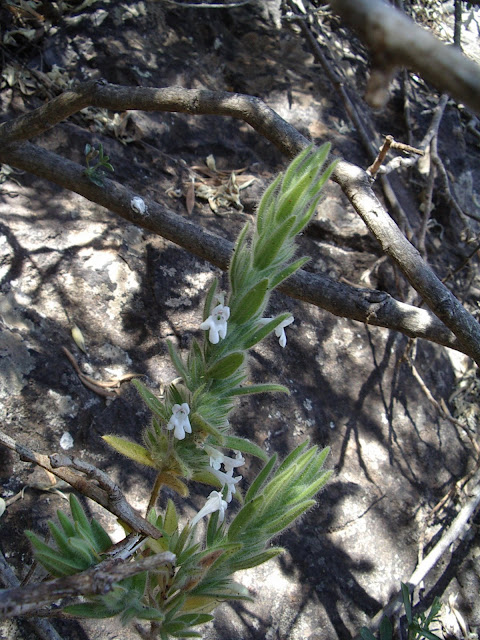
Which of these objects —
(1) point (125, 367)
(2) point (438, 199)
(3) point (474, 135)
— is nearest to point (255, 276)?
(1) point (125, 367)

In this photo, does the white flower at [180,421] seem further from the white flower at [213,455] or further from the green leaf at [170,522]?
the green leaf at [170,522]

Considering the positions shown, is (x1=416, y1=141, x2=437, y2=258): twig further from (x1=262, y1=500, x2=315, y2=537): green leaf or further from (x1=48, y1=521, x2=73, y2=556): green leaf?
(x1=48, y1=521, x2=73, y2=556): green leaf

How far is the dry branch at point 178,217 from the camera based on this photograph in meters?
1.62

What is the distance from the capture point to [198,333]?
7.36ft

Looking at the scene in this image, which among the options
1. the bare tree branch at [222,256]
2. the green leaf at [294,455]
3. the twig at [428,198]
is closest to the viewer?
the green leaf at [294,455]

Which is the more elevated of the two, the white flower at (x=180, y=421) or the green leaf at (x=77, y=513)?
the white flower at (x=180, y=421)

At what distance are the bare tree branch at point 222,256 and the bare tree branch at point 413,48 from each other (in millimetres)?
1308

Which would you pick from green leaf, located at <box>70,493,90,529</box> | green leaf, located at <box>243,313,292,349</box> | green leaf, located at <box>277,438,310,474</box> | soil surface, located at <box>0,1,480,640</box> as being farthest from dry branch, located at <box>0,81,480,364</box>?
green leaf, located at <box>70,493,90,529</box>

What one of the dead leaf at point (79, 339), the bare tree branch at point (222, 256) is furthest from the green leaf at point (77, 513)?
the dead leaf at point (79, 339)

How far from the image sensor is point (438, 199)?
343 cm

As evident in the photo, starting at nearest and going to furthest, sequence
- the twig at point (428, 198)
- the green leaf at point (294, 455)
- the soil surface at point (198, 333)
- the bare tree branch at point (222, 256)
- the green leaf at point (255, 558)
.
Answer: the green leaf at point (255, 558)
the green leaf at point (294, 455)
the bare tree branch at point (222, 256)
the soil surface at point (198, 333)
the twig at point (428, 198)

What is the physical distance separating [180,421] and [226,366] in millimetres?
134

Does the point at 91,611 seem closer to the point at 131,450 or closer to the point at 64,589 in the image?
the point at 64,589

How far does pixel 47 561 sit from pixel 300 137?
1.48 meters
